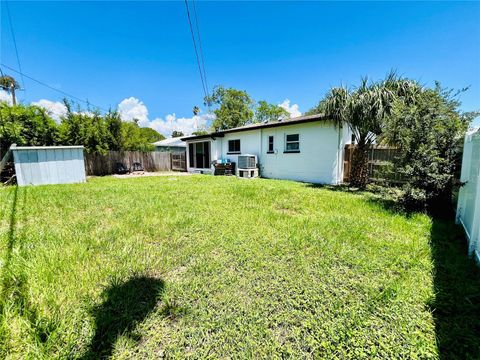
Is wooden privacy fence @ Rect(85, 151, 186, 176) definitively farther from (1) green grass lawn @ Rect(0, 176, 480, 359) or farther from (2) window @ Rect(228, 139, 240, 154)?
(1) green grass lawn @ Rect(0, 176, 480, 359)

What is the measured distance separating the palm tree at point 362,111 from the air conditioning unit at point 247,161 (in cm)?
500

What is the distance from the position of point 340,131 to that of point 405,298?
26.9ft

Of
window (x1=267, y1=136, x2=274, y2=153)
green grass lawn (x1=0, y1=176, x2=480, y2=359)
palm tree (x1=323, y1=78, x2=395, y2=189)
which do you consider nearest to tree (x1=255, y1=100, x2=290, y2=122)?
window (x1=267, y1=136, x2=274, y2=153)

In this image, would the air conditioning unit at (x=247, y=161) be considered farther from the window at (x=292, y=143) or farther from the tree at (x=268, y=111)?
the tree at (x=268, y=111)

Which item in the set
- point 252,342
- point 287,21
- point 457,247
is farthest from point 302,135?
point 252,342

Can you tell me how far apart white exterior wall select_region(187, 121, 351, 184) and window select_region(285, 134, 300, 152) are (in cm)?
19

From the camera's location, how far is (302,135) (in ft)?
33.7

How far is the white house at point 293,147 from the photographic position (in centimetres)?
923

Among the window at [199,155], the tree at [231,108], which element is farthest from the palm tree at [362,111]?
the tree at [231,108]

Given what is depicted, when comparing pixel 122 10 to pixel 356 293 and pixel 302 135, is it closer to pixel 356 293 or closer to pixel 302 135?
pixel 302 135

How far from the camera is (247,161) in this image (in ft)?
39.2

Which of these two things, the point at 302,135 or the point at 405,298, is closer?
the point at 405,298

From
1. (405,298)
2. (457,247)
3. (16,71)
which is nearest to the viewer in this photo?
(405,298)

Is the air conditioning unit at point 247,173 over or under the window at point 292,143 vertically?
under
